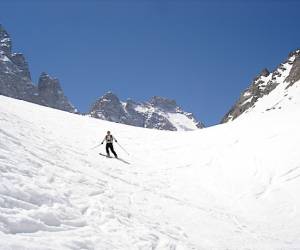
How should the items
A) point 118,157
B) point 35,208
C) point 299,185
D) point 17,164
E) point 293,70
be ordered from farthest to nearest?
1. point 293,70
2. point 118,157
3. point 299,185
4. point 17,164
5. point 35,208

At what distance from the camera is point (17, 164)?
14.5 m

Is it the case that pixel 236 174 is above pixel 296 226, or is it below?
above

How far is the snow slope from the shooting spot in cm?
1116

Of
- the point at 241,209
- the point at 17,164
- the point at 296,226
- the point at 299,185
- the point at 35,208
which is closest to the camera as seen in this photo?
the point at 35,208

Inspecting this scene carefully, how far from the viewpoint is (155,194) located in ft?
58.4

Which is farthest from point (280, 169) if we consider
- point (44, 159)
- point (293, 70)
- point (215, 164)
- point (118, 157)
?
point (293, 70)

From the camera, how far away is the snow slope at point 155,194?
11164mm

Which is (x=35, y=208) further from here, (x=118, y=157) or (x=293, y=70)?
(x=293, y=70)

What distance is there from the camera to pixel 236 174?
2294 centimetres

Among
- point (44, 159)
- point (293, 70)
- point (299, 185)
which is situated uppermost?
point (293, 70)

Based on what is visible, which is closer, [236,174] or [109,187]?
[109,187]

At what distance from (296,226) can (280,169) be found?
6340 millimetres

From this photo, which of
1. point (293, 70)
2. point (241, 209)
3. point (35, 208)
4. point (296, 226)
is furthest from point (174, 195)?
point (293, 70)

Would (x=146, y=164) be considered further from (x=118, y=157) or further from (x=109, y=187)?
(x=109, y=187)
